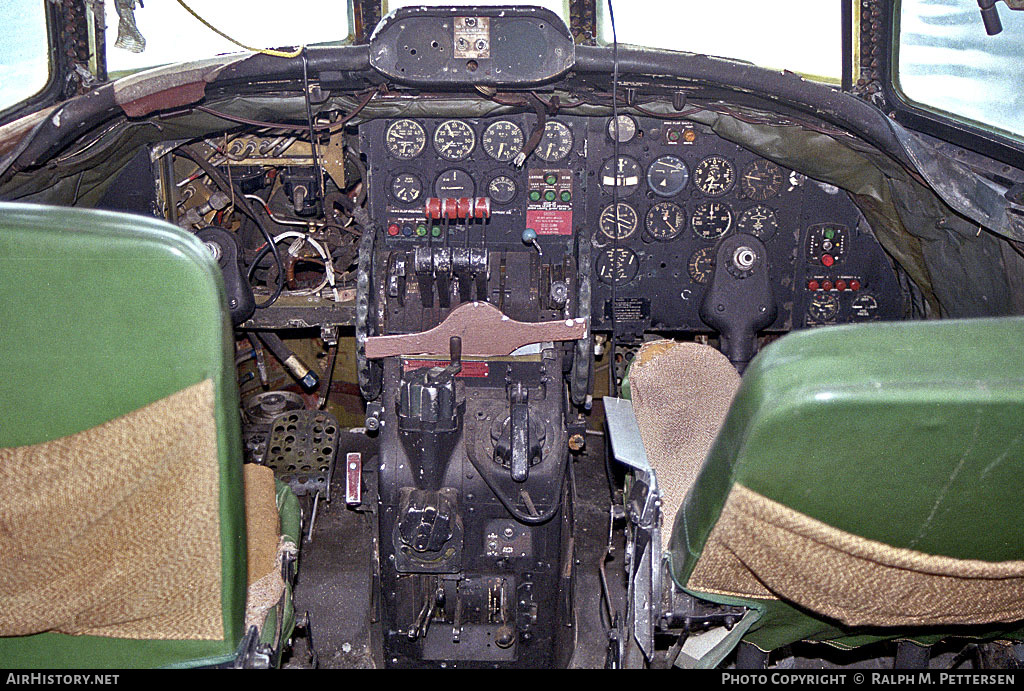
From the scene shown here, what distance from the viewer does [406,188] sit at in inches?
114

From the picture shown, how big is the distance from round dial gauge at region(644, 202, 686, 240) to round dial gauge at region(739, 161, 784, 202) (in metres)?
0.22

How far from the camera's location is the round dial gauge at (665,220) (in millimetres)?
2973

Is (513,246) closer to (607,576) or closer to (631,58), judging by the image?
(631,58)

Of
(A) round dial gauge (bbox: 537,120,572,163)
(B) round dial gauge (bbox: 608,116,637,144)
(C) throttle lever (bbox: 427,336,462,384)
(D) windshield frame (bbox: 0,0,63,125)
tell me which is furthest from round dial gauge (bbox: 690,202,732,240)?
(D) windshield frame (bbox: 0,0,63,125)

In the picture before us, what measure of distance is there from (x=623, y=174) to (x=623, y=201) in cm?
9

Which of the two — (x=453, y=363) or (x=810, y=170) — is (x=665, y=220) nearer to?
(x=810, y=170)

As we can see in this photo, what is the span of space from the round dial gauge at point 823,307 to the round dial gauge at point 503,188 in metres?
1.07

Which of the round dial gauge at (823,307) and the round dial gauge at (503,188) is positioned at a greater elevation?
the round dial gauge at (503,188)

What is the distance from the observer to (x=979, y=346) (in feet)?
3.24

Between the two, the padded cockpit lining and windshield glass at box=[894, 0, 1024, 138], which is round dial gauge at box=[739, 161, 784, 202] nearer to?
the padded cockpit lining

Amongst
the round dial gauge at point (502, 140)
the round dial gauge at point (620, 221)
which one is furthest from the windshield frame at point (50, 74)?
the round dial gauge at point (620, 221)

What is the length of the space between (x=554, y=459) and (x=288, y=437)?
1210mm

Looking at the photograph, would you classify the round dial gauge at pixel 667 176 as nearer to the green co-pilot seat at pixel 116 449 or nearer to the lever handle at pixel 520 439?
the lever handle at pixel 520 439

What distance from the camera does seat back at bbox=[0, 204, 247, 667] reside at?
3.55 ft
